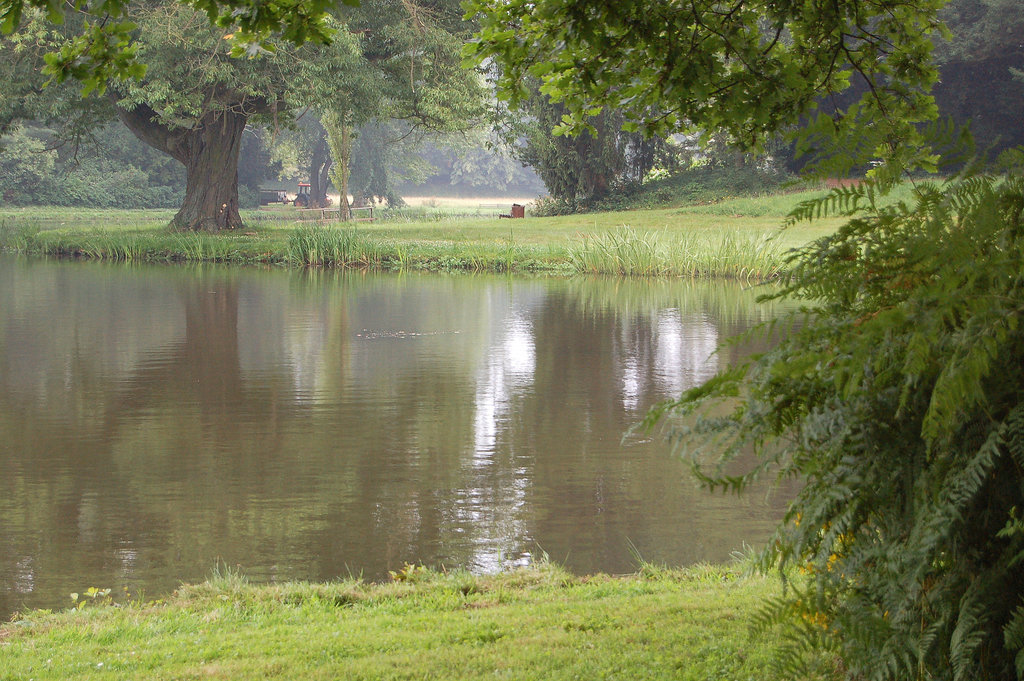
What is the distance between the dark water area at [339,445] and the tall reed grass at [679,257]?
5927 mm

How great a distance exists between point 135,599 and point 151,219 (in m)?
45.6

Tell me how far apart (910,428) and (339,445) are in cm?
692

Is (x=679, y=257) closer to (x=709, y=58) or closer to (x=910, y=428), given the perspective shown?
(x=709, y=58)

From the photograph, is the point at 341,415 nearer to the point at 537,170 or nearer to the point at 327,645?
the point at 327,645

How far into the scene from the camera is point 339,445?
933cm

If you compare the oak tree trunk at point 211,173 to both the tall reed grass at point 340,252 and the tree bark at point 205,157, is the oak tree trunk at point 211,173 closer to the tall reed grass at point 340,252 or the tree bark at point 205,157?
the tree bark at point 205,157

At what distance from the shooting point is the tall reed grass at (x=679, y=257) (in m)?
24.9

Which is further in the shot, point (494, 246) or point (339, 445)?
point (494, 246)

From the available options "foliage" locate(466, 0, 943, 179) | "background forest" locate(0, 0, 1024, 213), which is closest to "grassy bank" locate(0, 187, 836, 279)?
"background forest" locate(0, 0, 1024, 213)

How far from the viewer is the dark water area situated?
6.65m

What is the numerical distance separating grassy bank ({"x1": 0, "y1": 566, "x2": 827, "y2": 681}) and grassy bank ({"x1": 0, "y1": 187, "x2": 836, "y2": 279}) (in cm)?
1703

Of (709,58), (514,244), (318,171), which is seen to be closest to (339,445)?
(709,58)

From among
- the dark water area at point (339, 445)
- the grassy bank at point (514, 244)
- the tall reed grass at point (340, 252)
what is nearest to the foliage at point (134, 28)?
the dark water area at point (339, 445)

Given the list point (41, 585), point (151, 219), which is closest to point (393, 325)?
point (41, 585)
